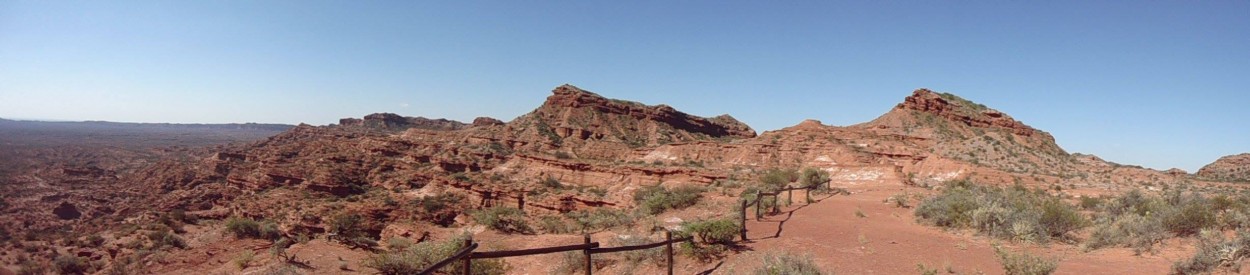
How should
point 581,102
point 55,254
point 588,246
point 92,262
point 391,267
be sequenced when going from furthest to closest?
point 581,102
point 55,254
point 92,262
point 391,267
point 588,246

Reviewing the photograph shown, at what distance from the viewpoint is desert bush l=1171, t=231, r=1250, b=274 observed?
23.2 ft

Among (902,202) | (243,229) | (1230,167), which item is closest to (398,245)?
(243,229)

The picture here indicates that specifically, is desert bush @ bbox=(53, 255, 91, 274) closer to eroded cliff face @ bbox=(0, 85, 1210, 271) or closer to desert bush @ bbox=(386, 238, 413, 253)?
eroded cliff face @ bbox=(0, 85, 1210, 271)

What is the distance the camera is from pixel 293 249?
53.5 feet

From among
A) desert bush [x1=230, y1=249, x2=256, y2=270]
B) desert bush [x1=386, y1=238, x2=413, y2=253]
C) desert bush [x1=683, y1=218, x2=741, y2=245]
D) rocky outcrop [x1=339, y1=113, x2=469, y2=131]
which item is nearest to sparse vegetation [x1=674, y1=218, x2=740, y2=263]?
desert bush [x1=683, y1=218, x2=741, y2=245]

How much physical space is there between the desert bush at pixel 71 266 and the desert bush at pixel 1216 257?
1366 inches

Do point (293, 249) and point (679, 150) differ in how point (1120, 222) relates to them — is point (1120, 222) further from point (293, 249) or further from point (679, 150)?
point (679, 150)

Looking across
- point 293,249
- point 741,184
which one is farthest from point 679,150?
point 293,249

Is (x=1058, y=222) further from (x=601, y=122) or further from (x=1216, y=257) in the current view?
(x=601, y=122)

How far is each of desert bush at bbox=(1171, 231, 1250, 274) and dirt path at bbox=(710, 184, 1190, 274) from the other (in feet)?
1.79

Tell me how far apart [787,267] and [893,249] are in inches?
169

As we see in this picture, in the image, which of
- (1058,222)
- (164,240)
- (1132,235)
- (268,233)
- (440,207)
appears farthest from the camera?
(440,207)

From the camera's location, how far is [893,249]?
419 inches

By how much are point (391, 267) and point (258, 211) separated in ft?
99.7
